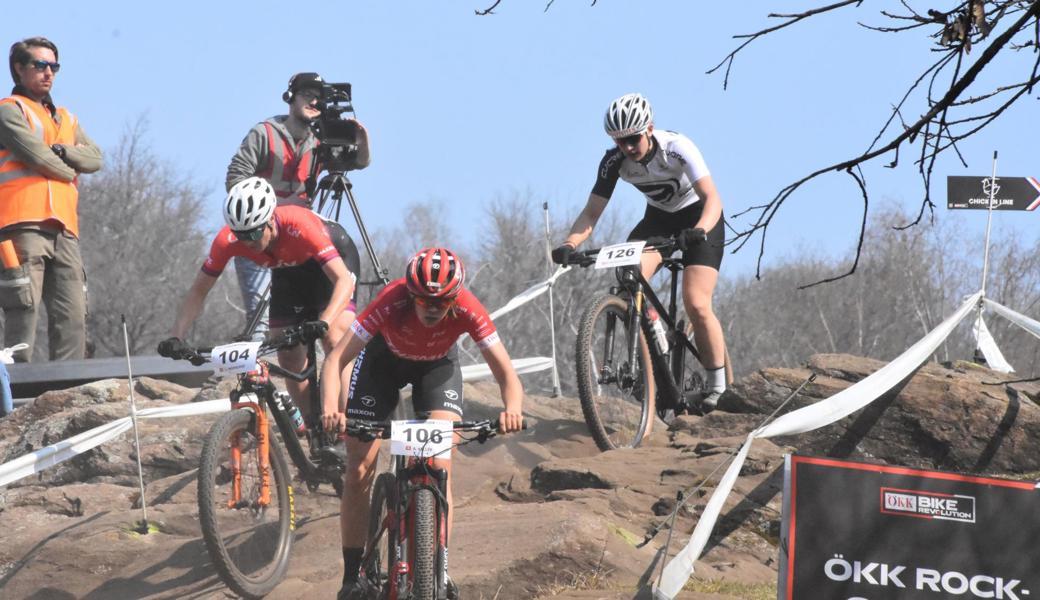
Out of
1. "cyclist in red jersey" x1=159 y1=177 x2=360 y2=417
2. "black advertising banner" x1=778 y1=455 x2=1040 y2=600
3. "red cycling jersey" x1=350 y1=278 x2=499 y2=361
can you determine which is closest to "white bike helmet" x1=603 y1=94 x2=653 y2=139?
"cyclist in red jersey" x1=159 y1=177 x2=360 y2=417

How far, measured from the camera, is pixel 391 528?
6.92 metres

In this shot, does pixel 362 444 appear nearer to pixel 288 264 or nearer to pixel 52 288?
pixel 288 264

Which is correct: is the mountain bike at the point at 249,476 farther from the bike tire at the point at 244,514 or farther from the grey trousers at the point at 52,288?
the grey trousers at the point at 52,288

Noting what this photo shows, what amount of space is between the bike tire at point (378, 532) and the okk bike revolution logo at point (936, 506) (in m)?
2.30

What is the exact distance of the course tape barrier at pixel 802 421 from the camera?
6.90 m

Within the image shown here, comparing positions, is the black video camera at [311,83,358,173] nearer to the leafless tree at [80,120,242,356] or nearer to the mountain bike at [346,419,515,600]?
the mountain bike at [346,419,515,600]

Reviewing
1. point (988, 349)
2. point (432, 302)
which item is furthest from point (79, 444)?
point (988, 349)

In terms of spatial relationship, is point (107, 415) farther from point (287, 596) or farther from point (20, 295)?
point (287, 596)

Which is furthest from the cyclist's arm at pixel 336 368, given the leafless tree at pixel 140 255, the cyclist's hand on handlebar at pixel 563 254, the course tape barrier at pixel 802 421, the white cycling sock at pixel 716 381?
the leafless tree at pixel 140 255

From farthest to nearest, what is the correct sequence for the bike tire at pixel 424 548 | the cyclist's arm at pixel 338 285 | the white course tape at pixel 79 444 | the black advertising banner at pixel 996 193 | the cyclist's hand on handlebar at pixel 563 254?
the black advertising banner at pixel 996 193
the cyclist's hand on handlebar at pixel 563 254
the white course tape at pixel 79 444
the cyclist's arm at pixel 338 285
the bike tire at pixel 424 548

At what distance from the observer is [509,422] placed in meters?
6.96

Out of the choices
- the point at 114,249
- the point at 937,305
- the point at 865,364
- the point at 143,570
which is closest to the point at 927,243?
the point at 937,305

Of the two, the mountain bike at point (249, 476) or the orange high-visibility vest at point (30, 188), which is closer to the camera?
the mountain bike at point (249, 476)

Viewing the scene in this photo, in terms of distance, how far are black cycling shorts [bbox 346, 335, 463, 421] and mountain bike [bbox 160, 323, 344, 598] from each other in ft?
2.01
